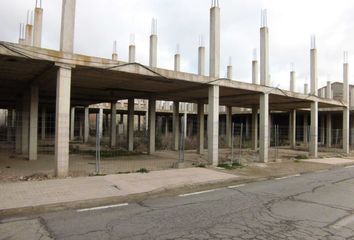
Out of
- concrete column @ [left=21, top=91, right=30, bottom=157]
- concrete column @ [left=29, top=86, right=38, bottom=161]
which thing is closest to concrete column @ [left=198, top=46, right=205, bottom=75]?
concrete column @ [left=21, top=91, right=30, bottom=157]

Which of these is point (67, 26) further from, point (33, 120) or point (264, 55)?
point (264, 55)

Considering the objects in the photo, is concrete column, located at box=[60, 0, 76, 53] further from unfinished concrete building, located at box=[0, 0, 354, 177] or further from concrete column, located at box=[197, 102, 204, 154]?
concrete column, located at box=[197, 102, 204, 154]

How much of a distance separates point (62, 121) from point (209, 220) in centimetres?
656

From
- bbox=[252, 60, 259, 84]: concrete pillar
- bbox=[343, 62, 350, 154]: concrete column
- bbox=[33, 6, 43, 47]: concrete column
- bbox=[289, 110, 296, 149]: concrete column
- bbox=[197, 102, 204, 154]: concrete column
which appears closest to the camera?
bbox=[33, 6, 43, 47]: concrete column

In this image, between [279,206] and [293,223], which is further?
[279,206]

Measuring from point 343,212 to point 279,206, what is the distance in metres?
1.35

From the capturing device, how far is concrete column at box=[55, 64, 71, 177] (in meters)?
11.5

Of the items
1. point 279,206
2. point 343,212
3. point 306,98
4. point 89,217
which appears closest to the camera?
point 89,217

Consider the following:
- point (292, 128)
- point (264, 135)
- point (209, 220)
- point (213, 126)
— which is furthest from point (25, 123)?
point (292, 128)

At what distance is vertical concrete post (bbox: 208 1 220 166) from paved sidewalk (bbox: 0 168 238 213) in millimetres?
2850

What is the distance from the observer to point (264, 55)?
776 inches

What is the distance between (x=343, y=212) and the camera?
7.83 metres

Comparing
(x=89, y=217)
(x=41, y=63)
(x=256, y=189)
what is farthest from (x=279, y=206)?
(x=41, y=63)

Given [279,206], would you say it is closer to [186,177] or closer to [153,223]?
[153,223]
